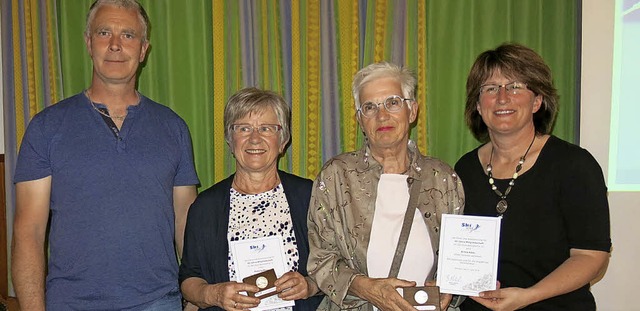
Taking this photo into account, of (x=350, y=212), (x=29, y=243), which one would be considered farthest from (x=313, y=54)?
(x=29, y=243)

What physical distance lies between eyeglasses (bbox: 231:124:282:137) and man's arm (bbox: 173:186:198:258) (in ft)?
1.34

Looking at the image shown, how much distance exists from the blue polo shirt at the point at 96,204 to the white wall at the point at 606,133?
2361 mm

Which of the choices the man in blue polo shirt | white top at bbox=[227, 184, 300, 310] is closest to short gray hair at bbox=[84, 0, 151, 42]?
the man in blue polo shirt

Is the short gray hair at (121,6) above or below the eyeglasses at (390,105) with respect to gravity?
above

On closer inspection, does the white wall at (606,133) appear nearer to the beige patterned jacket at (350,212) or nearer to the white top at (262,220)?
the beige patterned jacket at (350,212)

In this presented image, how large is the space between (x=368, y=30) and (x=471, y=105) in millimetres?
1270

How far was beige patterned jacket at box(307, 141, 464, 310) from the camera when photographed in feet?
7.34

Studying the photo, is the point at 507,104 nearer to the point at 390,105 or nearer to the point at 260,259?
the point at 390,105

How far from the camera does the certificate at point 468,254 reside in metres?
2.03

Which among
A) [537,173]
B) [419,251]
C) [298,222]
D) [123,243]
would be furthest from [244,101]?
[537,173]

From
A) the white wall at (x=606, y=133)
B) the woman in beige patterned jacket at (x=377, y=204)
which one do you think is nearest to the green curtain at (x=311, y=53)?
the white wall at (x=606, y=133)

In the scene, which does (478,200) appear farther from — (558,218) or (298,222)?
(298,222)

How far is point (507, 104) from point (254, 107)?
1084 mm

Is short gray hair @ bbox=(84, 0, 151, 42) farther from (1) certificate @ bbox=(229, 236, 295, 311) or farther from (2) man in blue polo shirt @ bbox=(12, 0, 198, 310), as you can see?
(1) certificate @ bbox=(229, 236, 295, 311)
